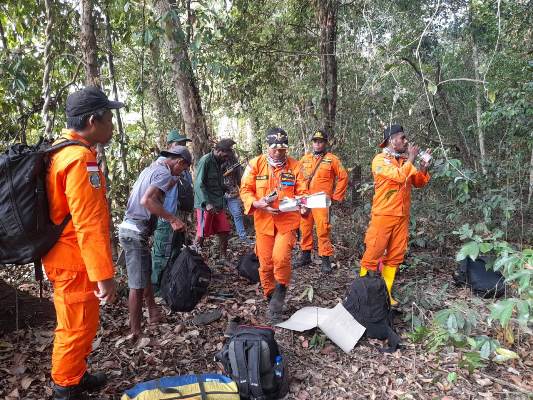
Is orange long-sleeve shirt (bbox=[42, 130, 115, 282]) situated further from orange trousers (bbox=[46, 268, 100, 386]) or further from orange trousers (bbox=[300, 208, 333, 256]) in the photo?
orange trousers (bbox=[300, 208, 333, 256])

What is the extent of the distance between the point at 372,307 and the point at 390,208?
3.98 feet

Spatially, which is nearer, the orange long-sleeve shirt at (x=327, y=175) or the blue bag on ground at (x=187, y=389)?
the blue bag on ground at (x=187, y=389)

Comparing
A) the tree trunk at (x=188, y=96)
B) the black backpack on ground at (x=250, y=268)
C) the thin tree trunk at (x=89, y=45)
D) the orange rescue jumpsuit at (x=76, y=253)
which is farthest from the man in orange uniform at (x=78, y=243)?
the tree trunk at (x=188, y=96)

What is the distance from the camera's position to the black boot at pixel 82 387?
2686 millimetres

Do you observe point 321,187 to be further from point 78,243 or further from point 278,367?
point 78,243

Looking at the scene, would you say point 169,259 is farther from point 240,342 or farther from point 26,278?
point 26,278

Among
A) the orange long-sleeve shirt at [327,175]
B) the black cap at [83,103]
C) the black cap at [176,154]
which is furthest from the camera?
the orange long-sleeve shirt at [327,175]

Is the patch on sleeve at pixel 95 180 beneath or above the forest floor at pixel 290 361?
above

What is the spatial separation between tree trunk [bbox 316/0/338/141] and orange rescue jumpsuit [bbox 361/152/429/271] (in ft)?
9.91

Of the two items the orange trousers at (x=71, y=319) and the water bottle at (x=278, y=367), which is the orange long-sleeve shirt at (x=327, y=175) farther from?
the orange trousers at (x=71, y=319)

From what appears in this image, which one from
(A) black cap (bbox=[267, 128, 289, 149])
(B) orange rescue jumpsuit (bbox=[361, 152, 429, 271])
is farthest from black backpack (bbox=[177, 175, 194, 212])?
(B) orange rescue jumpsuit (bbox=[361, 152, 429, 271])

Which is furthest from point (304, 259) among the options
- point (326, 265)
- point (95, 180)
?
point (95, 180)

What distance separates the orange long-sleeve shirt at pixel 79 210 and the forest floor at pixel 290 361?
117 cm

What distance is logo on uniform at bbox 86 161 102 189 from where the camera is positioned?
8.17ft
